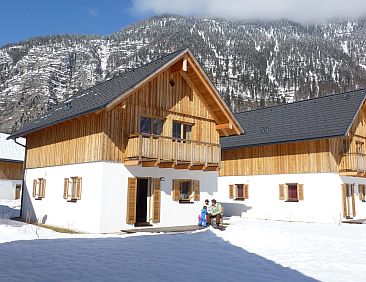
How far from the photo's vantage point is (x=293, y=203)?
25.6 m

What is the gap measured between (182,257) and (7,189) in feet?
105

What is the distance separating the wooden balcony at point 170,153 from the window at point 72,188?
8.69ft

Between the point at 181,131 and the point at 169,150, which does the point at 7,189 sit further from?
the point at 169,150

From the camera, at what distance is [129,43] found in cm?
18075

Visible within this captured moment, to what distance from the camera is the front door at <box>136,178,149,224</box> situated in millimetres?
19234

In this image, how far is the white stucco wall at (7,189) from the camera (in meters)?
37.6

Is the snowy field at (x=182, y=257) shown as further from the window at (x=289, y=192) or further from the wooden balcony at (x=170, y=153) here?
the window at (x=289, y=192)

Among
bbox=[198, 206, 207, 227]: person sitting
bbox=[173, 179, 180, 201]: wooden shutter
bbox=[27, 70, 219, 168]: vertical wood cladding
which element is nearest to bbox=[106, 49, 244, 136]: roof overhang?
bbox=[27, 70, 219, 168]: vertical wood cladding

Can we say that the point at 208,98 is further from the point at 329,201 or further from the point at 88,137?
the point at 329,201

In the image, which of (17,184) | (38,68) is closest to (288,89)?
(38,68)

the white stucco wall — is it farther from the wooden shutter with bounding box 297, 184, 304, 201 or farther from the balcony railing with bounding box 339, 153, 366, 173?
the balcony railing with bounding box 339, 153, 366, 173

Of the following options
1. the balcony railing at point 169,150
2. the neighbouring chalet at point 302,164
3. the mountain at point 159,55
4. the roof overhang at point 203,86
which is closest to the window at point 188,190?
the balcony railing at point 169,150

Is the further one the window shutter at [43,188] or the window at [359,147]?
the window at [359,147]

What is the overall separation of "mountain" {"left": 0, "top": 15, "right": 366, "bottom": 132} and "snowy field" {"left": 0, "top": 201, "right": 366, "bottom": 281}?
106430mm
